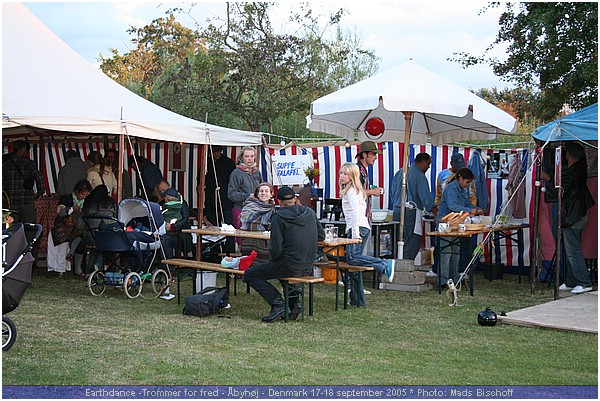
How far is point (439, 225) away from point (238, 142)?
2.90 metres

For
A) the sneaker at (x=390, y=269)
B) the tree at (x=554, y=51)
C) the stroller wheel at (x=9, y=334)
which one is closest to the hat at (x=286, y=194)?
the sneaker at (x=390, y=269)

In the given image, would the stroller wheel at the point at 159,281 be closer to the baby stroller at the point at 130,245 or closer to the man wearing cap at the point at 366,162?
the baby stroller at the point at 130,245

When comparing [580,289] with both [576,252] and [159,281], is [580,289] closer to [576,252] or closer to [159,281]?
[576,252]

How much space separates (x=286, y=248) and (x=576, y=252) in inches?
154

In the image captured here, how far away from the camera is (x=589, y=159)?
9.38m

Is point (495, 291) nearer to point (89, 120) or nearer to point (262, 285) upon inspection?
point (262, 285)

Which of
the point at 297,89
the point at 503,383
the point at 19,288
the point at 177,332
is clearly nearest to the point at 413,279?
the point at 177,332

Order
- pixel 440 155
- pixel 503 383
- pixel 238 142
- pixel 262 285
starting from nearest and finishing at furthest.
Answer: pixel 503 383, pixel 262 285, pixel 238 142, pixel 440 155

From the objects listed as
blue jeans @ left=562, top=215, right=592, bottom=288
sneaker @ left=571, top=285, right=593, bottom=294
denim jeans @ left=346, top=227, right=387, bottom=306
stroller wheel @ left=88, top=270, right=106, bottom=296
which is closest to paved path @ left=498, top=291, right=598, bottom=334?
sneaker @ left=571, top=285, right=593, bottom=294

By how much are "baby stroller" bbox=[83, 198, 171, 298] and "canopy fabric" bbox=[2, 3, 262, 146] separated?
35.8 inches

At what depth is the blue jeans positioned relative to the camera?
952 centimetres

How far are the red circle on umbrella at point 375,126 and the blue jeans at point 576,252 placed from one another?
3.08 metres

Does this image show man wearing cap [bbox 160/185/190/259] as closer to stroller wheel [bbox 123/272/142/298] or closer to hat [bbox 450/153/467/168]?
stroller wheel [bbox 123/272/142/298]

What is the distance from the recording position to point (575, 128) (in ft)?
27.3
